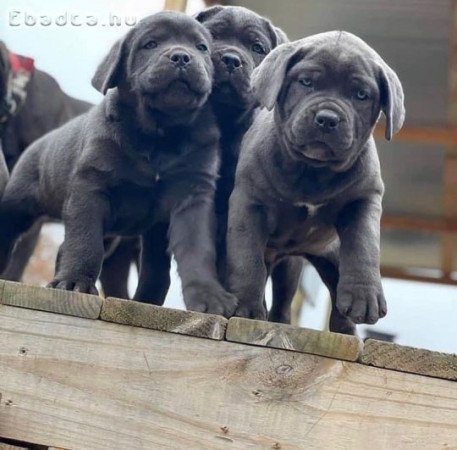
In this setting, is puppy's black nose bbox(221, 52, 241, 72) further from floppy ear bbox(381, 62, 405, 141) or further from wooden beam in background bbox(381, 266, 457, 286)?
wooden beam in background bbox(381, 266, 457, 286)

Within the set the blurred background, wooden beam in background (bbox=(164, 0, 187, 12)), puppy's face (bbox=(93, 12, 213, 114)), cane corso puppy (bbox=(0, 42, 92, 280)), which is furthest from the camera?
the blurred background

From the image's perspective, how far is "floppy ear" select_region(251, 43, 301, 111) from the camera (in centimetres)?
416

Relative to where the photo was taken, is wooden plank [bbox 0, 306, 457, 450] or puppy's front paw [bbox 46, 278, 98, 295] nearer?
wooden plank [bbox 0, 306, 457, 450]

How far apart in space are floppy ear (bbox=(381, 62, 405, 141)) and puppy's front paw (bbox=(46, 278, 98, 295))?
43.4 inches

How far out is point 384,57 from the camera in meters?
7.86

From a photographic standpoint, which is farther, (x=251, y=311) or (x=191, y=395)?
(x=251, y=311)

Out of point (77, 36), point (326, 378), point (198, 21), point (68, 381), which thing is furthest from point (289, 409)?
point (77, 36)

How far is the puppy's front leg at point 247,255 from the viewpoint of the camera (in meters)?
4.18

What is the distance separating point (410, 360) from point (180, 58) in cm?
154

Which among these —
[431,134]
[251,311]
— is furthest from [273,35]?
[431,134]

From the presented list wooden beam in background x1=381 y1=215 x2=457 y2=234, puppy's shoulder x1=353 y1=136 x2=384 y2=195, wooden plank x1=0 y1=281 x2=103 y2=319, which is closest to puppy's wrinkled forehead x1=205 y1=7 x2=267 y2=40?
puppy's shoulder x1=353 y1=136 x2=384 y2=195

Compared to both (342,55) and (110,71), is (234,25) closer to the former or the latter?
(110,71)

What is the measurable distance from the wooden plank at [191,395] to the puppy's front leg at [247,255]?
71 centimetres

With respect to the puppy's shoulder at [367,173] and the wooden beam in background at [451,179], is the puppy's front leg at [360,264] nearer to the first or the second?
the puppy's shoulder at [367,173]
